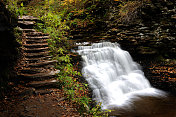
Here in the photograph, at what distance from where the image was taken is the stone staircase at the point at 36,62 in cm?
453

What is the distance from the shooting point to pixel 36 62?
17.8 feet

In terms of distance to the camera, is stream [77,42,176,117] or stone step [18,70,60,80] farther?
stream [77,42,176,117]

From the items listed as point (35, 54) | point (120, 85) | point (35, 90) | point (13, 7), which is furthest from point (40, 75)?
point (120, 85)

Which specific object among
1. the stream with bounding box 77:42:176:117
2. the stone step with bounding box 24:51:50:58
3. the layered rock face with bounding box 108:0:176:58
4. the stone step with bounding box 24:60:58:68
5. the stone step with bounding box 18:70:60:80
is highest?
the layered rock face with bounding box 108:0:176:58

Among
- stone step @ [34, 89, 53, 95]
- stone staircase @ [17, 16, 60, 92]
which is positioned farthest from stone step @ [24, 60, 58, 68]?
stone step @ [34, 89, 53, 95]

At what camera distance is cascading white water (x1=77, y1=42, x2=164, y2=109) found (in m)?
6.45

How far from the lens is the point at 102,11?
40.2 feet

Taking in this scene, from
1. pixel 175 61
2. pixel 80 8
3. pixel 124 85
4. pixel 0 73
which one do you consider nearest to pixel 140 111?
pixel 124 85

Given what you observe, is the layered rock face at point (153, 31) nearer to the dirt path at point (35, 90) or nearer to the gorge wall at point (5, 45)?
the dirt path at point (35, 90)

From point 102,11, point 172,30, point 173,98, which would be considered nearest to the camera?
point 173,98

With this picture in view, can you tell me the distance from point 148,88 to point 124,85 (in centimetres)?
202

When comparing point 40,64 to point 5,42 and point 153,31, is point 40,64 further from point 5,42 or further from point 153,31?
point 153,31

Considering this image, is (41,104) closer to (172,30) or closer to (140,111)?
(140,111)

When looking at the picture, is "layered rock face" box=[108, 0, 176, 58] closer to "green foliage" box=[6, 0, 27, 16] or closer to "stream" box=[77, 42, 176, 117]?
"stream" box=[77, 42, 176, 117]
